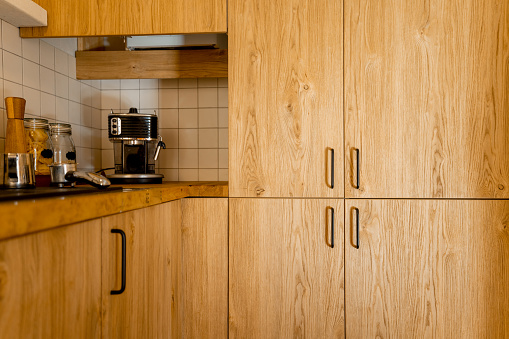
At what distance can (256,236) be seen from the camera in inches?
74.0

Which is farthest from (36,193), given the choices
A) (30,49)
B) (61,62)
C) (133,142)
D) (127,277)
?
(61,62)

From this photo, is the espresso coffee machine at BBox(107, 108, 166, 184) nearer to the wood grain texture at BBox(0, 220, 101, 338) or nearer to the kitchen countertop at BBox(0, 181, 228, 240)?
the kitchen countertop at BBox(0, 181, 228, 240)

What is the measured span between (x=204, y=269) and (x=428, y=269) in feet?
2.99

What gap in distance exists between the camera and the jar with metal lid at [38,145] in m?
1.68

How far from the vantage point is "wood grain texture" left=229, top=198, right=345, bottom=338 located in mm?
1843

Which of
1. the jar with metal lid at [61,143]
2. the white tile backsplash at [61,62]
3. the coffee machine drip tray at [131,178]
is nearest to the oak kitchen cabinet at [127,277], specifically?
the coffee machine drip tray at [131,178]

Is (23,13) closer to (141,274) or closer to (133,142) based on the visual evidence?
(133,142)

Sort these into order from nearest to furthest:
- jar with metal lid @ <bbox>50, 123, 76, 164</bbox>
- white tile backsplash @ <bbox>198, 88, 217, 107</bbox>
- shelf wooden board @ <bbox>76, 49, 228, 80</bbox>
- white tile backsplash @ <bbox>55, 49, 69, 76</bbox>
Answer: jar with metal lid @ <bbox>50, 123, 76, 164</bbox>, white tile backsplash @ <bbox>55, 49, 69, 76</bbox>, shelf wooden board @ <bbox>76, 49, 228, 80</bbox>, white tile backsplash @ <bbox>198, 88, 217, 107</bbox>

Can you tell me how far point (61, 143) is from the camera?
5.82 feet

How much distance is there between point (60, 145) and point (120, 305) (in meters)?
0.81

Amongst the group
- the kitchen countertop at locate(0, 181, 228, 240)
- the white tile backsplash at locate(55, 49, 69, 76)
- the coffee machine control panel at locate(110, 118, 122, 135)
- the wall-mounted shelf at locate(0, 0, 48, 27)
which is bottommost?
the kitchen countertop at locate(0, 181, 228, 240)

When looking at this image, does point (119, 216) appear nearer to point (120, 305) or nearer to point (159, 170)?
point (120, 305)

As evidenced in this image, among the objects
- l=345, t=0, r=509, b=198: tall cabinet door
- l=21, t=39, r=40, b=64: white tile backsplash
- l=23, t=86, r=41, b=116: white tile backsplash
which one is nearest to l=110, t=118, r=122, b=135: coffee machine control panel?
l=23, t=86, r=41, b=116: white tile backsplash

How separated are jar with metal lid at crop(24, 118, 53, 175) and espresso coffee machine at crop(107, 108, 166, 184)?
1.22 feet
